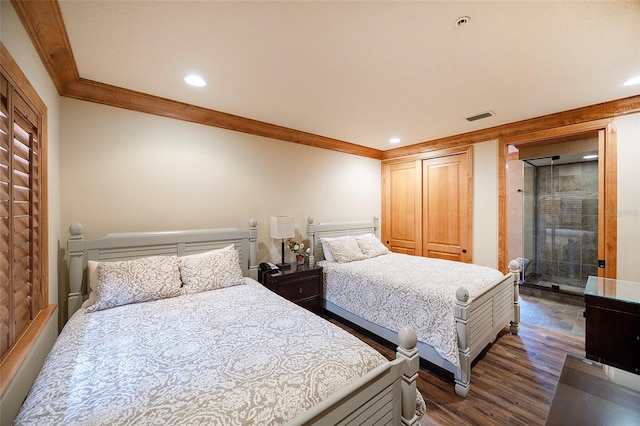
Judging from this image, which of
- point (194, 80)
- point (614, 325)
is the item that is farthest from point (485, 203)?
point (194, 80)

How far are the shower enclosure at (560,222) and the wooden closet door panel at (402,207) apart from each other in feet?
7.09

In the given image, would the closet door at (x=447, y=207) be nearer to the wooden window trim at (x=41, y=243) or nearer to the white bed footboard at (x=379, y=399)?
the white bed footboard at (x=379, y=399)

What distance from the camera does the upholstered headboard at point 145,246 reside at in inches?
82.7

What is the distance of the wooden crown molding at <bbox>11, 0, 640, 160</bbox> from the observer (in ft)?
4.65

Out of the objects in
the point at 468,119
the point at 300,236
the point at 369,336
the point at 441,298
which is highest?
the point at 468,119

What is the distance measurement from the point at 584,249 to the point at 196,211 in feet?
20.4

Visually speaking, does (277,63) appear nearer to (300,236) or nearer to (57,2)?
(57,2)

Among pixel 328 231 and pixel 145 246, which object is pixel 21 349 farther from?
pixel 328 231

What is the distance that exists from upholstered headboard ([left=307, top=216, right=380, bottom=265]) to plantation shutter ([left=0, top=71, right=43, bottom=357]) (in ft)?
8.27

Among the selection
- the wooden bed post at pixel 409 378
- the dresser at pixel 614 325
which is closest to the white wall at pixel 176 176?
the wooden bed post at pixel 409 378

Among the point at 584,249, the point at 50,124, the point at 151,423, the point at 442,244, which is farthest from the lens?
the point at 584,249

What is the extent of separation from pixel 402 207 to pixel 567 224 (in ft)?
9.74

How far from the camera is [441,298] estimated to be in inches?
86.0

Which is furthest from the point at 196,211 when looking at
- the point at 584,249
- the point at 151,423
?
the point at 584,249
